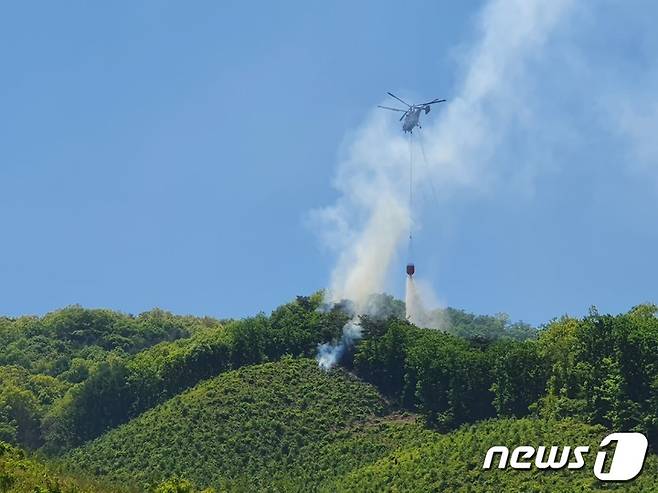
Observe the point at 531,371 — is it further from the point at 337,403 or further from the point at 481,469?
the point at 337,403

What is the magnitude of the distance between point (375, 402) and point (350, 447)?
15.1 meters

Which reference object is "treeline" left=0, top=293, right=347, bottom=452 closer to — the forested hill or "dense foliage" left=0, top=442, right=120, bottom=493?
the forested hill

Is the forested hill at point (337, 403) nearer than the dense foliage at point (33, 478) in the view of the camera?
No

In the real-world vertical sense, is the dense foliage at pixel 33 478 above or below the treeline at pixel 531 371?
below

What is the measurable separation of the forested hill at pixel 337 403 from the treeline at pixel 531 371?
164 mm

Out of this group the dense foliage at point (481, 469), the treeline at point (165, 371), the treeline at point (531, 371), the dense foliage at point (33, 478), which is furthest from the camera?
the treeline at point (165, 371)

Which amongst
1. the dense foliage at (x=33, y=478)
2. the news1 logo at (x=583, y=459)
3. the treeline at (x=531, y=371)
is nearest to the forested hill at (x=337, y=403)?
the treeline at (x=531, y=371)

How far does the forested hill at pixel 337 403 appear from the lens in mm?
116875

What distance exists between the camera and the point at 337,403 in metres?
147

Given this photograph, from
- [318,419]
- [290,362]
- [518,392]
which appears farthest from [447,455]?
[290,362]

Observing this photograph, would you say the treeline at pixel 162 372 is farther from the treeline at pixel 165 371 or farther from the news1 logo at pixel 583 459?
the news1 logo at pixel 583 459

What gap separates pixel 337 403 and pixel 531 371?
92.1ft

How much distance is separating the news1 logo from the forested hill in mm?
2015

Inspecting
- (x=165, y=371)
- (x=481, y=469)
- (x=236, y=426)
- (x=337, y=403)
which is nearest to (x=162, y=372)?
(x=165, y=371)
